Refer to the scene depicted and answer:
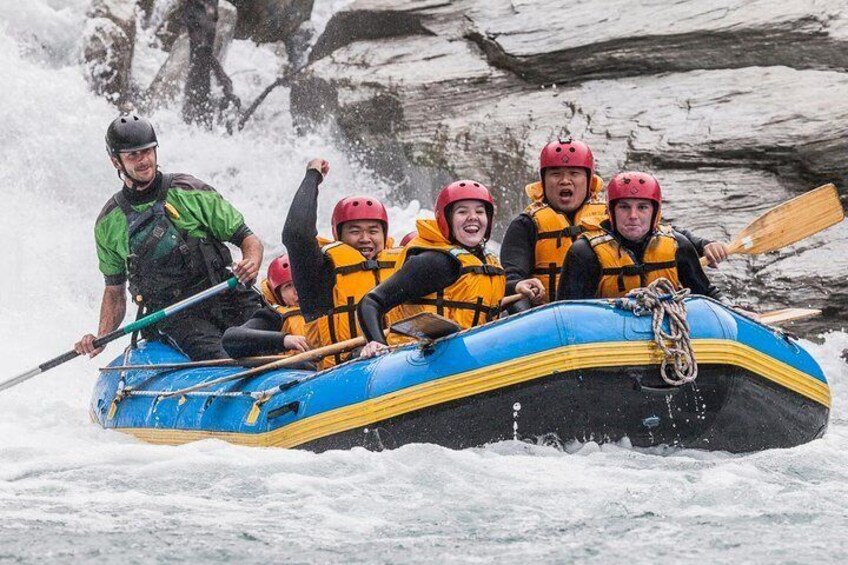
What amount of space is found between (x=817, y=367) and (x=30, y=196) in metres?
10.5

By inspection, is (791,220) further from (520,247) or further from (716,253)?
(520,247)

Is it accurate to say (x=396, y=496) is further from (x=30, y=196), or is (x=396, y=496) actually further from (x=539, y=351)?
(x=30, y=196)

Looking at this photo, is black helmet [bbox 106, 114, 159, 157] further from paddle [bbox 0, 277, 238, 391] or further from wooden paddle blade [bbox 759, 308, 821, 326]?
wooden paddle blade [bbox 759, 308, 821, 326]

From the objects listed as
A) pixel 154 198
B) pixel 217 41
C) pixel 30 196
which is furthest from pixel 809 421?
pixel 217 41

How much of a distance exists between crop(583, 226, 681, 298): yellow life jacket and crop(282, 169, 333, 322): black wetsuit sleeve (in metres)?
1.24

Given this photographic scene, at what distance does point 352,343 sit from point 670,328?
4.88 feet

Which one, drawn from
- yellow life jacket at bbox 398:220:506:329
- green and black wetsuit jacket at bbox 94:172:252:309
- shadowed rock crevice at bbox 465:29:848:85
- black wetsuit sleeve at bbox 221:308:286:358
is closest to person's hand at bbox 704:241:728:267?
yellow life jacket at bbox 398:220:506:329

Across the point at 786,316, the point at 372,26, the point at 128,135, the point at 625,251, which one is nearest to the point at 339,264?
the point at 625,251

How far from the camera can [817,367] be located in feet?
18.7

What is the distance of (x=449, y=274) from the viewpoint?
18.8ft

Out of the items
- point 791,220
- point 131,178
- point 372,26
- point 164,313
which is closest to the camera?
point 791,220

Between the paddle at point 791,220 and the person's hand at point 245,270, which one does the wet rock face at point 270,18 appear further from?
the paddle at point 791,220

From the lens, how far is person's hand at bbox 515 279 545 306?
6.12 m

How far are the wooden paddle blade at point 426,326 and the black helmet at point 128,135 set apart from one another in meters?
2.49
